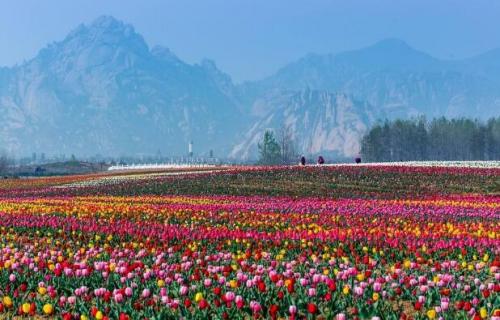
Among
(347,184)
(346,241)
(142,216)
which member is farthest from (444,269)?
(347,184)

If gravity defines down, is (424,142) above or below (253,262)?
above

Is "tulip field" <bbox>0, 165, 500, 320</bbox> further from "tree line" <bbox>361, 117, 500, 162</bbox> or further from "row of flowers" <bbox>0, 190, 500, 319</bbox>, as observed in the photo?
"tree line" <bbox>361, 117, 500, 162</bbox>

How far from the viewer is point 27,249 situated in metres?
14.9

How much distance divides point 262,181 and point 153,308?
34.4 m

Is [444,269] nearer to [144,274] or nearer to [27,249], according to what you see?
[144,274]

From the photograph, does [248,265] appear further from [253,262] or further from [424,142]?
[424,142]

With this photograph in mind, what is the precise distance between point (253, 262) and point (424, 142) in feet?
484

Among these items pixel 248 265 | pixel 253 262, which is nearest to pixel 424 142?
pixel 253 262

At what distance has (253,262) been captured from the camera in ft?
42.7

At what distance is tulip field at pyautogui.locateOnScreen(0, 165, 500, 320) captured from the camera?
9.34m

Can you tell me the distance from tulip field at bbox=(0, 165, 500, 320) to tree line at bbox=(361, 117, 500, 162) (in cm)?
13369

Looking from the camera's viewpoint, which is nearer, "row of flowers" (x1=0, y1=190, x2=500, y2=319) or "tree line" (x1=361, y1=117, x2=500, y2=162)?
"row of flowers" (x1=0, y1=190, x2=500, y2=319)

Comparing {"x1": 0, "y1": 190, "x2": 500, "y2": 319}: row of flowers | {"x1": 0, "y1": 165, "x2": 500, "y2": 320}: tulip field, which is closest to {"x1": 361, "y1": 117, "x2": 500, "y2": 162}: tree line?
{"x1": 0, "y1": 165, "x2": 500, "y2": 320}: tulip field

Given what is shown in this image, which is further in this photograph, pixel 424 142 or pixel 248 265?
pixel 424 142
